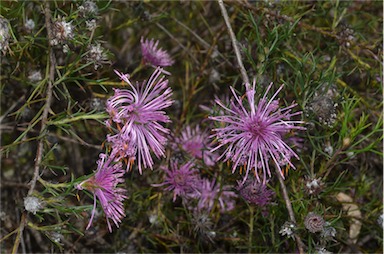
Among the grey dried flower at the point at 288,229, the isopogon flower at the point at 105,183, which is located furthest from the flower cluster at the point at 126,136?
the grey dried flower at the point at 288,229

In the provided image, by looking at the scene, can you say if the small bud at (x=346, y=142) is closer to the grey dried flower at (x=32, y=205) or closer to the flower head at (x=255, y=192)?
the flower head at (x=255, y=192)

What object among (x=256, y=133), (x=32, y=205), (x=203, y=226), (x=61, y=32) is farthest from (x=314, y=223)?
(x=61, y=32)

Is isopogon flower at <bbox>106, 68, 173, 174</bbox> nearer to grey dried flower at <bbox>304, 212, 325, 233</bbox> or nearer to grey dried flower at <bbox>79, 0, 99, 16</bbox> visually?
grey dried flower at <bbox>79, 0, 99, 16</bbox>

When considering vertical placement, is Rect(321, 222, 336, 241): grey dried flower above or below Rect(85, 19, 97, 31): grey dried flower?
below

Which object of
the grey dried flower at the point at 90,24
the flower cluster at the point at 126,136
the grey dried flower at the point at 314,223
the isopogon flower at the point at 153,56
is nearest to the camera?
the flower cluster at the point at 126,136

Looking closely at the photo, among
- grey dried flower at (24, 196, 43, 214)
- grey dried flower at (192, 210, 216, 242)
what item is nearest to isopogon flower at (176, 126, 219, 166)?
grey dried flower at (192, 210, 216, 242)

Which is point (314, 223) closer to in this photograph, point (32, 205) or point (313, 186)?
point (313, 186)
